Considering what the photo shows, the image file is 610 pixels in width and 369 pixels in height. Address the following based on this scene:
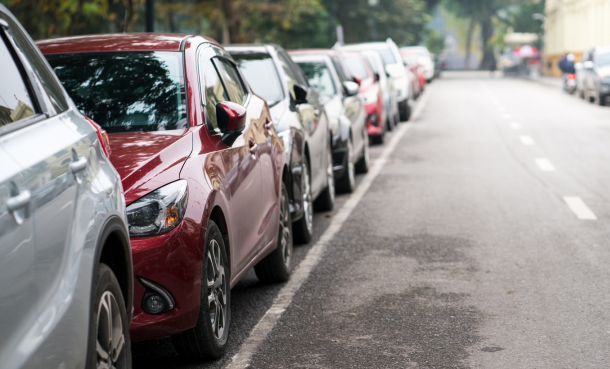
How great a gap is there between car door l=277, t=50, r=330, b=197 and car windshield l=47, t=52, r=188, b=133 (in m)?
2.59

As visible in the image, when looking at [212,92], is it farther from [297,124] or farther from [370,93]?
[370,93]

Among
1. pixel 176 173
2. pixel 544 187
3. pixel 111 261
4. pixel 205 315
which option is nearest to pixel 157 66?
pixel 176 173

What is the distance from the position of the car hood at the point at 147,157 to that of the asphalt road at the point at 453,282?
3.22 ft

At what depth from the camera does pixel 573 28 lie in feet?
192

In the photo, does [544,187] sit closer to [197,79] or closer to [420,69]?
[197,79]

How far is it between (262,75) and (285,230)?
2437 mm

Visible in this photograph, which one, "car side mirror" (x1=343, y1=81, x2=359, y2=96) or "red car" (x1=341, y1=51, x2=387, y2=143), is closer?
"car side mirror" (x1=343, y1=81, x2=359, y2=96)

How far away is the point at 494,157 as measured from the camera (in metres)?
14.5

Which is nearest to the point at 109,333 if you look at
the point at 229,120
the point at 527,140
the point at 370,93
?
the point at 229,120

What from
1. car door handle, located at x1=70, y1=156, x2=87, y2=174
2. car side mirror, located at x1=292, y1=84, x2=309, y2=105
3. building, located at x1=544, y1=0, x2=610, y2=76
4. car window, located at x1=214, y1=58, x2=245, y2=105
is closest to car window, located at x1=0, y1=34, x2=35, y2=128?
car door handle, located at x1=70, y1=156, x2=87, y2=174

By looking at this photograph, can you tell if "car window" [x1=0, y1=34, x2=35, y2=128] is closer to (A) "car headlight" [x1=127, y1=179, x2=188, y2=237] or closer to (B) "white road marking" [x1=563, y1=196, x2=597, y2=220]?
(A) "car headlight" [x1=127, y1=179, x2=188, y2=237]

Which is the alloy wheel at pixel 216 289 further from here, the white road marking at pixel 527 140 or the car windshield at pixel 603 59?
the car windshield at pixel 603 59

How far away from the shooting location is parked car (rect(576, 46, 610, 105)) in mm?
27212

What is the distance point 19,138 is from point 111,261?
0.74 metres
